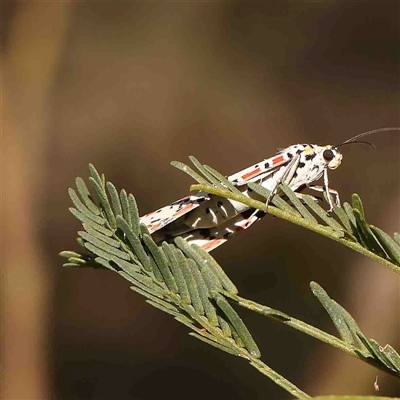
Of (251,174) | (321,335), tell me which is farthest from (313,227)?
(251,174)

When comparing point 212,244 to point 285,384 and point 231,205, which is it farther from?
point 285,384

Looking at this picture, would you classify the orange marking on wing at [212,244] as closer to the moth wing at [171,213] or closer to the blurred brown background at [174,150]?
the moth wing at [171,213]

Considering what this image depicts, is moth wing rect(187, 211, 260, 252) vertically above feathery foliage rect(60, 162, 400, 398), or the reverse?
moth wing rect(187, 211, 260, 252)

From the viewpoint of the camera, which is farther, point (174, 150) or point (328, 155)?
point (174, 150)

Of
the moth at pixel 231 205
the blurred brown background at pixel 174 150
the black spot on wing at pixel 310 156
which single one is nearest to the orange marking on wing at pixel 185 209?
the moth at pixel 231 205

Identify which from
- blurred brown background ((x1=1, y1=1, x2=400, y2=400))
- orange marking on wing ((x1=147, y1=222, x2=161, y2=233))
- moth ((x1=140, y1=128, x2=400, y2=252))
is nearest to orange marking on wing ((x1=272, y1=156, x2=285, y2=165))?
moth ((x1=140, y1=128, x2=400, y2=252))

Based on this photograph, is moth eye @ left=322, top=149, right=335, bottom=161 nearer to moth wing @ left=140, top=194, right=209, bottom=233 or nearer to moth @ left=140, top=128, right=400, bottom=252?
moth @ left=140, top=128, right=400, bottom=252
